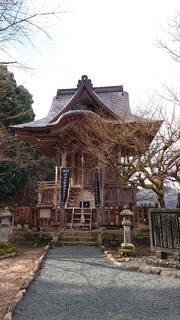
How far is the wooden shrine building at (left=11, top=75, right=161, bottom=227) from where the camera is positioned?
42.0ft

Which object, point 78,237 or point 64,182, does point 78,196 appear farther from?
point 78,237

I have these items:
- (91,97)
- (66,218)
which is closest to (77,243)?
(66,218)

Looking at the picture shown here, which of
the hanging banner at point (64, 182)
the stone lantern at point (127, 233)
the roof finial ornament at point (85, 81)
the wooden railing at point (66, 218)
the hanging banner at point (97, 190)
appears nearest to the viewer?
the stone lantern at point (127, 233)

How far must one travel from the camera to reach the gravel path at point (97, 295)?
3.96 meters

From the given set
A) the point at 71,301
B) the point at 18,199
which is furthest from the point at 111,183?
the point at 18,199

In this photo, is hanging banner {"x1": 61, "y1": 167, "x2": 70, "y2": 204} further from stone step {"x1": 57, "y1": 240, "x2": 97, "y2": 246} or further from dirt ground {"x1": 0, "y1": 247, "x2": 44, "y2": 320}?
dirt ground {"x1": 0, "y1": 247, "x2": 44, "y2": 320}

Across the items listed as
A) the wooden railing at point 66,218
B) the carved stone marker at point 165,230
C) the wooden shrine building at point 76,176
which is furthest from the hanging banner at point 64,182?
the carved stone marker at point 165,230

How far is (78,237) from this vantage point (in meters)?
11.4

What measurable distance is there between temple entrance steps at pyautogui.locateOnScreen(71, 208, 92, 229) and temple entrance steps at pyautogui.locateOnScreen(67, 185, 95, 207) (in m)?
0.73

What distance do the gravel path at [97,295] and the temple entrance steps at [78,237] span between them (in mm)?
3485

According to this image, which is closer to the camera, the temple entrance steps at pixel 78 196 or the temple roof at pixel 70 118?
the temple roof at pixel 70 118

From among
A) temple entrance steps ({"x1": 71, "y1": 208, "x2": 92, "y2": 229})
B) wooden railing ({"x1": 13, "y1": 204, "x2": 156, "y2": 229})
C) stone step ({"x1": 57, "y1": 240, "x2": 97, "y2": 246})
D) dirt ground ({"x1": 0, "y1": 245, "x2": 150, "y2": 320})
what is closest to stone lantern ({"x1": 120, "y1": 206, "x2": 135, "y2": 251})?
dirt ground ({"x1": 0, "y1": 245, "x2": 150, "y2": 320})

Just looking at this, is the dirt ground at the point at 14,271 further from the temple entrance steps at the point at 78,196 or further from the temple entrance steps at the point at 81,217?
the temple entrance steps at the point at 78,196

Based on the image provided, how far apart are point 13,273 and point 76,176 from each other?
10.1m
